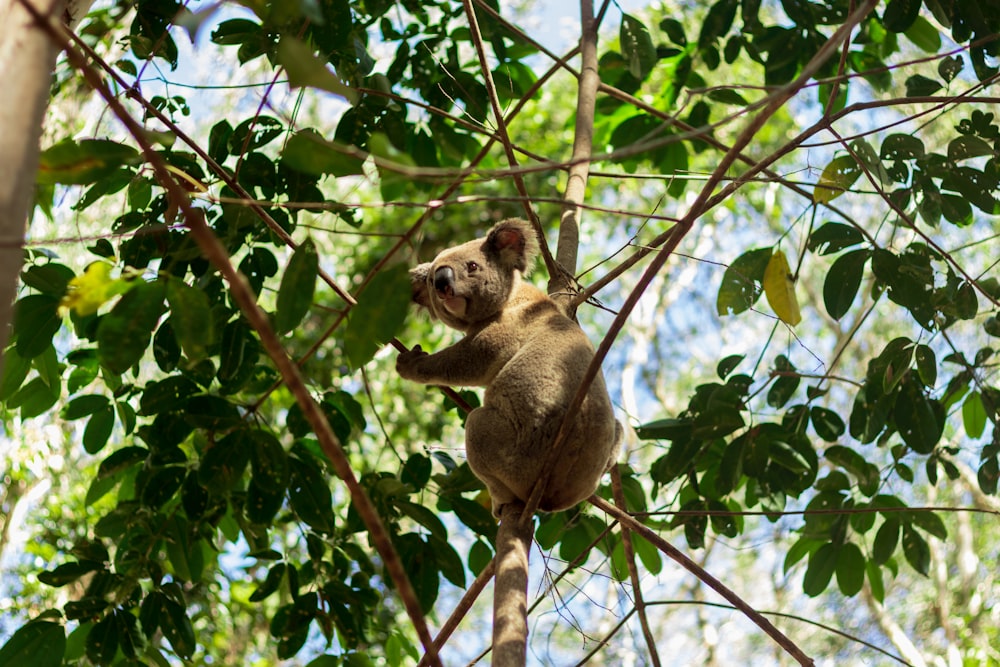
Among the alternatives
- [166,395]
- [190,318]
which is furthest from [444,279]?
[190,318]

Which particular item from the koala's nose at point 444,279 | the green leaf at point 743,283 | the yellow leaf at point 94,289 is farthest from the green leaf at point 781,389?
the yellow leaf at point 94,289

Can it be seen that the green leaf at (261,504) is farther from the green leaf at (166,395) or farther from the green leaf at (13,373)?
the green leaf at (13,373)

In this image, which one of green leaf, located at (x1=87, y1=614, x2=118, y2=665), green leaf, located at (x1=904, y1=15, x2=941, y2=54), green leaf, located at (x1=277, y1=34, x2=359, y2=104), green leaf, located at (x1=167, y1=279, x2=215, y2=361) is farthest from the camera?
green leaf, located at (x1=904, y1=15, x2=941, y2=54)

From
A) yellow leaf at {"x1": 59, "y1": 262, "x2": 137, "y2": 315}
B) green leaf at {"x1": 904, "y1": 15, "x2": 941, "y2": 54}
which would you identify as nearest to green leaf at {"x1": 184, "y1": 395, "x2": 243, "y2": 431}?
yellow leaf at {"x1": 59, "y1": 262, "x2": 137, "y2": 315}

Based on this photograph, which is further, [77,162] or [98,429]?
[98,429]

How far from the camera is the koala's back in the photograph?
246 centimetres

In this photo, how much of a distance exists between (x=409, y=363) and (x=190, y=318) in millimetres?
1443

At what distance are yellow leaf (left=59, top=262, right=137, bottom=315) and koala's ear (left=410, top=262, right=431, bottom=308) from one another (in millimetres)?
1838

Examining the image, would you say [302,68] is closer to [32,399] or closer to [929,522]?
[32,399]

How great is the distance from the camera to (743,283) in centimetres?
255

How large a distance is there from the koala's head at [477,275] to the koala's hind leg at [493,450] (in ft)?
1.75

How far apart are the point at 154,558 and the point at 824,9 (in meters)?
3.10

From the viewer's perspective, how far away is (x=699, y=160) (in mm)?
10438

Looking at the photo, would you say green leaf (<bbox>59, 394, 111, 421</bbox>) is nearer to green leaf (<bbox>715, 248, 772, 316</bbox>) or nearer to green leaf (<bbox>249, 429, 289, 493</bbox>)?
green leaf (<bbox>249, 429, 289, 493</bbox>)
